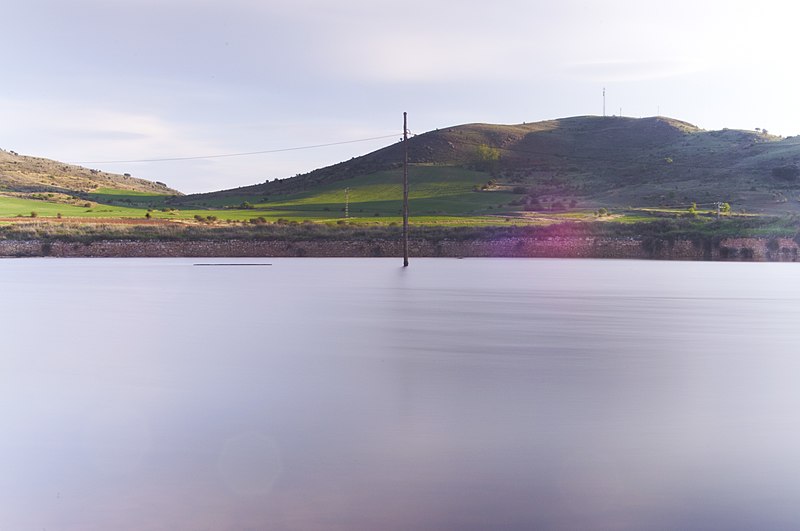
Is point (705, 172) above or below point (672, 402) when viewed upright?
above

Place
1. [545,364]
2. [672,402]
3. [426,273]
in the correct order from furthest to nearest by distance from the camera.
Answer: [426,273]
[545,364]
[672,402]

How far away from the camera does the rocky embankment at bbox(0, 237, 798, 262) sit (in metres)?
63.8

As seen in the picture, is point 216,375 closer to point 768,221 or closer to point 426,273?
point 426,273

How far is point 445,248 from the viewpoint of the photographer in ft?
220

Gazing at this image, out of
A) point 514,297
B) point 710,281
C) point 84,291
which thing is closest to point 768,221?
point 710,281

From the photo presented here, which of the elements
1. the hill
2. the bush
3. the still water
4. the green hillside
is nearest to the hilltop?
the green hillside

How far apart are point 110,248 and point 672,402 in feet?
207

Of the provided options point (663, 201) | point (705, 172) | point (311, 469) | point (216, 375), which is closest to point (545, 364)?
point (216, 375)

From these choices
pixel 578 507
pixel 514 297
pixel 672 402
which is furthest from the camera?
pixel 514 297

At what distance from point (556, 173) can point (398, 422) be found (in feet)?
435

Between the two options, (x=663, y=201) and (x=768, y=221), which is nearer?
(x=768, y=221)

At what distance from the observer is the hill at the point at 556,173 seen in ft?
359

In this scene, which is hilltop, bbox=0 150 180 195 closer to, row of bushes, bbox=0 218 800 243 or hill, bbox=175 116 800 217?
hill, bbox=175 116 800 217

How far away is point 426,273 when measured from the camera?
43.0 metres
